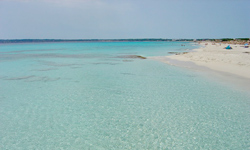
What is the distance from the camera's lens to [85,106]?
993 centimetres

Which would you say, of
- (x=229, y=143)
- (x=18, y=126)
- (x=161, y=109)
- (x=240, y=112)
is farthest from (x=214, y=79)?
(x=18, y=126)

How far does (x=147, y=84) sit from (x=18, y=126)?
29.2 feet

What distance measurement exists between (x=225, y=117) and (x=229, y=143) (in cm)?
223

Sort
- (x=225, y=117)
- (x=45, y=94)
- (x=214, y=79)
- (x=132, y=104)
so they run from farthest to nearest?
1. (x=214, y=79)
2. (x=45, y=94)
3. (x=132, y=104)
4. (x=225, y=117)

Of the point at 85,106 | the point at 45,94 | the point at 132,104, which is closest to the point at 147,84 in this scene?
the point at 132,104

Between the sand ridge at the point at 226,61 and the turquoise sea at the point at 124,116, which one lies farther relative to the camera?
the sand ridge at the point at 226,61

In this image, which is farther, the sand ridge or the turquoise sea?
the sand ridge

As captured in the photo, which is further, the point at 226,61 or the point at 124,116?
the point at 226,61

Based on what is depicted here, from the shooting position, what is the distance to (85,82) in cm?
1530

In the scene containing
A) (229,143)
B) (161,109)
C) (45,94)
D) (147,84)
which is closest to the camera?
(229,143)

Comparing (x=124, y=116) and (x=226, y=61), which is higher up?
(x=226, y=61)

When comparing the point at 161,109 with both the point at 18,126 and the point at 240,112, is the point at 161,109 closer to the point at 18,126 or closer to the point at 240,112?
the point at 240,112

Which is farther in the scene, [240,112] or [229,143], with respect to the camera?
[240,112]

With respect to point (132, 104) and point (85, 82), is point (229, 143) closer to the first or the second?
point (132, 104)
